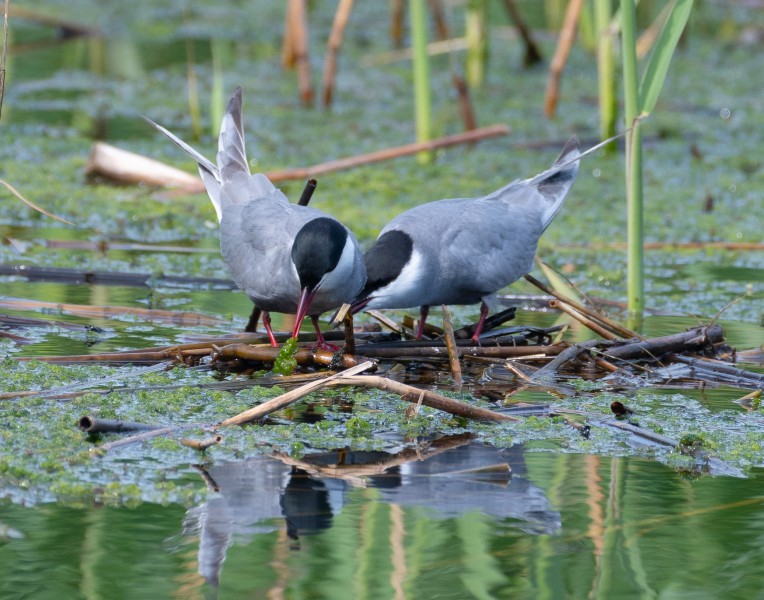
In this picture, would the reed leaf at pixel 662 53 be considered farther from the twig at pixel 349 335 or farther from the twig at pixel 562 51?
the twig at pixel 562 51

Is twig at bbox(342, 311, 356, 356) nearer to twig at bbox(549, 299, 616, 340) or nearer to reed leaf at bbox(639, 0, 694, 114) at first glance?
twig at bbox(549, 299, 616, 340)

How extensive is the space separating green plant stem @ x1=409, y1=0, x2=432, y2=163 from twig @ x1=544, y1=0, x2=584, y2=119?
176 centimetres

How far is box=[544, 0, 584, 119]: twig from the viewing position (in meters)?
9.55

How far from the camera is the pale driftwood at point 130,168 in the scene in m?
8.08

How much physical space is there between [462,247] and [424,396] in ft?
4.51

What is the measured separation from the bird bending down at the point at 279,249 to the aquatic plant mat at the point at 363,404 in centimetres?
19

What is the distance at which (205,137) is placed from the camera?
983cm

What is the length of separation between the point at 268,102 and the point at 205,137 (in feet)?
5.01

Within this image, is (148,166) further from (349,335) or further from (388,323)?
(349,335)

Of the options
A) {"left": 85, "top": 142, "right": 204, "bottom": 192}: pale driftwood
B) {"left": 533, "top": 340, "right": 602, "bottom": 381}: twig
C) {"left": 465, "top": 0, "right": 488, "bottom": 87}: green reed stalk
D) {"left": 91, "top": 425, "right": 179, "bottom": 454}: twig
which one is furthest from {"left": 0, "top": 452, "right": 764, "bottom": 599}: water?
{"left": 465, "top": 0, "right": 488, "bottom": 87}: green reed stalk

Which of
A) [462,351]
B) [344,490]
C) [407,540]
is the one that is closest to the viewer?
[407,540]

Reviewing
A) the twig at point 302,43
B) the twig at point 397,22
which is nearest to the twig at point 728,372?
the twig at point 302,43

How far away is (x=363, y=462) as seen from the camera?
3777 mm

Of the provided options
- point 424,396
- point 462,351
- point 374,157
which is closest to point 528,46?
point 374,157
